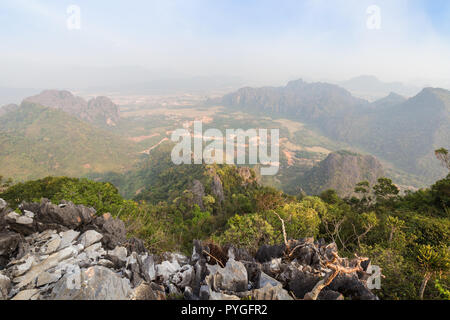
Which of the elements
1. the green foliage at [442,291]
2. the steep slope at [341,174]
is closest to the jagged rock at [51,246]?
the green foliage at [442,291]

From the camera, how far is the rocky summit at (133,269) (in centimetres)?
596

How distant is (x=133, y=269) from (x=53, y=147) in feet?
485

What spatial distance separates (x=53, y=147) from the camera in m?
118

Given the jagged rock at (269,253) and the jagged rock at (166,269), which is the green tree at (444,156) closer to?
the jagged rock at (269,253)

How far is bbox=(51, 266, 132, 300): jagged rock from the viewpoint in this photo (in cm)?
573

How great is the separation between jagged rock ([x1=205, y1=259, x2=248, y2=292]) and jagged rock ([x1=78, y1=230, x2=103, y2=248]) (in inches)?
228

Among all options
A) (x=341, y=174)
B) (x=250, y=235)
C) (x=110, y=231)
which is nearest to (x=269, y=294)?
(x=250, y=235)

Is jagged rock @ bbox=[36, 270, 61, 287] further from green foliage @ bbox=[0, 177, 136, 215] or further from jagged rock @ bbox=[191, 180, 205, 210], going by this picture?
jagged rock @ bbox=[191, 180, 205, 210]

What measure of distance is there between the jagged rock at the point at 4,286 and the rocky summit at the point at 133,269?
0.08 ft

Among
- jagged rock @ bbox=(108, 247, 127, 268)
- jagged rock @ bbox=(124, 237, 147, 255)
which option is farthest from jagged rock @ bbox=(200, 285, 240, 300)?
jagged rock @ bbox=(124, 237, 147, 255)

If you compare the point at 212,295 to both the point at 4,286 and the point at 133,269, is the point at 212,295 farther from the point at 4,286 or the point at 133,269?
the point at 4,286

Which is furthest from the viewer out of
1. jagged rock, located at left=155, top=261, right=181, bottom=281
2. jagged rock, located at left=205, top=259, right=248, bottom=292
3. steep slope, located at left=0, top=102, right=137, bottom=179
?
steep slope, located at left=0, top=102, right=137, bottom=179

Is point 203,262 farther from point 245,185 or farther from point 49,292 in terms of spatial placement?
point 245,185
